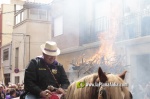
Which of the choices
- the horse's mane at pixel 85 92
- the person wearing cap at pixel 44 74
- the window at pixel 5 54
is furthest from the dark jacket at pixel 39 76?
the window at pixel 5 54

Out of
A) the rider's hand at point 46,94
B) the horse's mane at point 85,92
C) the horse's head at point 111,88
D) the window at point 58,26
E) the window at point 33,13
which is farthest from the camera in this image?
the window at point 33,13

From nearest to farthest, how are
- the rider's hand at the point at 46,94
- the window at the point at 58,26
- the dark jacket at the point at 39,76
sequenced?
the rider's hand at the point at 46,94
the dark jacket at the point at 39,76
the window at the point at 58,26

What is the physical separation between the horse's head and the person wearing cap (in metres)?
1.34

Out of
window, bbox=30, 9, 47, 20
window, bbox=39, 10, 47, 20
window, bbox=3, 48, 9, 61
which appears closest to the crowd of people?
window, bbox=30, 9, 47, 20

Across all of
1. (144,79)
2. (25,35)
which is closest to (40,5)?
(25,35)

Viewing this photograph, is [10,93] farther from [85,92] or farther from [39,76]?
[85,92]

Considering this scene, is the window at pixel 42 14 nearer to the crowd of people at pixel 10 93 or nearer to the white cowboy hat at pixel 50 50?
the crowd of people at pixel 10 93

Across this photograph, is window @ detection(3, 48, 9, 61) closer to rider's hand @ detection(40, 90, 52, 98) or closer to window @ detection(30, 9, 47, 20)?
window @ detection(30, 9, 47, 20)

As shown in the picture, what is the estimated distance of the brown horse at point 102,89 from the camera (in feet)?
9.26

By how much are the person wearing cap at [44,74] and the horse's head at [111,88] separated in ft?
4.39

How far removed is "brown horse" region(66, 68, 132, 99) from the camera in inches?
111

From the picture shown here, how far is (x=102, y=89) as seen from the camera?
9.42 ft

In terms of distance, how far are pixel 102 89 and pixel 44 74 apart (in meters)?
1.52

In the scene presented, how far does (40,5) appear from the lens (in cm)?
2839
